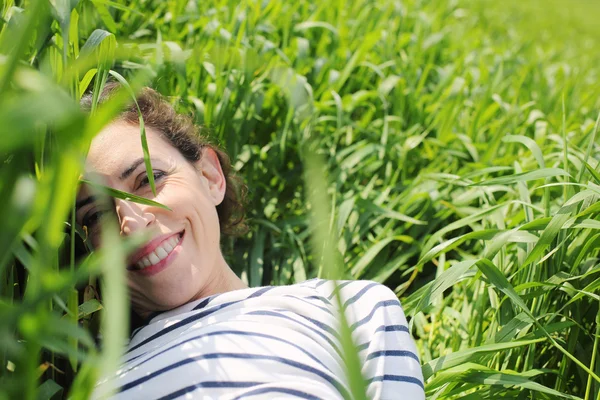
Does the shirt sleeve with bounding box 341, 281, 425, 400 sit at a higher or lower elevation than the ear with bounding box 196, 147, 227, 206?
higher

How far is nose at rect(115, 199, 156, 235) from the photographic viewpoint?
1.30 m

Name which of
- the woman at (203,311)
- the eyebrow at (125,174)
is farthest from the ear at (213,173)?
the eyebrow at (125,174)

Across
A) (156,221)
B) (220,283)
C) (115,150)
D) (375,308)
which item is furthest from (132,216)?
(375,308)

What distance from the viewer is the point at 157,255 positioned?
1384 mm

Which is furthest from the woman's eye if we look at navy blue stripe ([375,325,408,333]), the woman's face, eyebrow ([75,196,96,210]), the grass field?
navy blue stripe ([375,325,408,333])

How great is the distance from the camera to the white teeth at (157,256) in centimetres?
138

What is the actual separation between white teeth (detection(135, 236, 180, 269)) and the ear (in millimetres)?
290

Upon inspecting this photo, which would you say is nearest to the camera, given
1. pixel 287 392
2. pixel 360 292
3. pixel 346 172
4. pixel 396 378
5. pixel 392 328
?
pixel 287 392

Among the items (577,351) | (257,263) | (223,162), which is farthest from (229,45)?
(577,351)

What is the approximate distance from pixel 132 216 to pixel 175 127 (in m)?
0.40

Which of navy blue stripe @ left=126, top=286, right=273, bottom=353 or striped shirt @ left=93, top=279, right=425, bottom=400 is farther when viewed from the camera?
navy blue stripe @ left=126, top=286, right=273, bottom=353

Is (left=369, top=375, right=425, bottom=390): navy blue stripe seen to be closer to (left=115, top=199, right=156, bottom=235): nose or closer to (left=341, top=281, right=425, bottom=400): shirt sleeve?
(left=341, top=281, right=425, bottom=400): shirt sleeve

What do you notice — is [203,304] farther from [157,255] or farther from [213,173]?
[213,173]

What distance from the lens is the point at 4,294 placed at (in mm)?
1030
